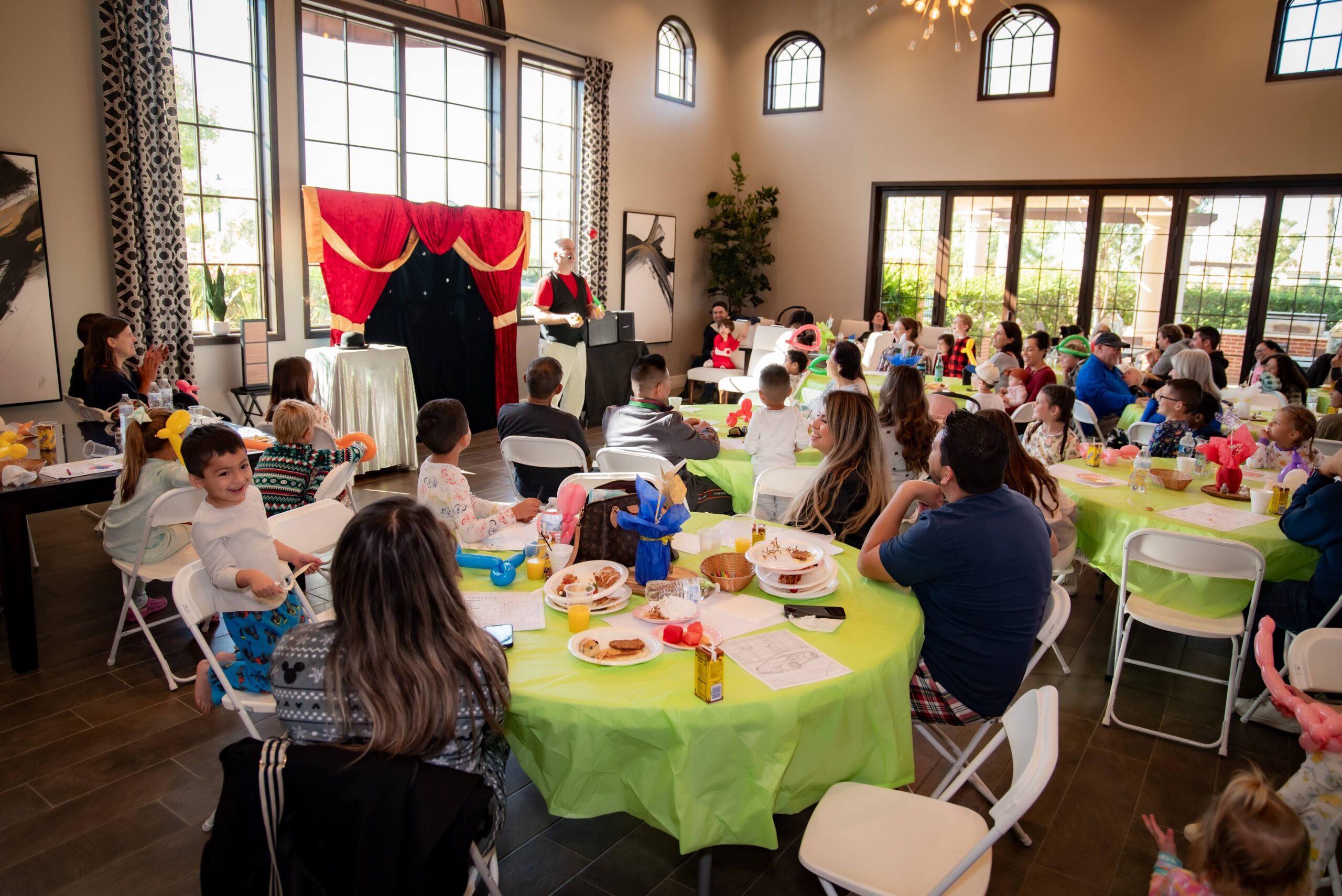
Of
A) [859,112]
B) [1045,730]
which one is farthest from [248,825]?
[859,112]

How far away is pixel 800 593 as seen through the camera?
268 centimetres

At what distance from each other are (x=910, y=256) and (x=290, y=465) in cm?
955

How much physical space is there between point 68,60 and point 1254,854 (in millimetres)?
7395

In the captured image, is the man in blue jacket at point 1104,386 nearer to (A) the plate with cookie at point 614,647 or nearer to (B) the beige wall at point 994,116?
(B) the beige wall at point 994,116

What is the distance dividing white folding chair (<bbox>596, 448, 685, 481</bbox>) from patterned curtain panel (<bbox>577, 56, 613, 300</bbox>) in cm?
573

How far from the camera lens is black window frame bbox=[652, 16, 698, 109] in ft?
→ 35.9

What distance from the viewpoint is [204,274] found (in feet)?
22.2

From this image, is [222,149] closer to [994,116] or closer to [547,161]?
[547,161]

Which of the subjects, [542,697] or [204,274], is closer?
[542,697]

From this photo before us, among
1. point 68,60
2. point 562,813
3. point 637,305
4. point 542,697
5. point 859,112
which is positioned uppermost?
point 859,112

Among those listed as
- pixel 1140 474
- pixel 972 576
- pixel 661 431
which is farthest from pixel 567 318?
pixel 972 576

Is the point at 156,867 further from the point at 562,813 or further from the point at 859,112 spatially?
the point at 859,112

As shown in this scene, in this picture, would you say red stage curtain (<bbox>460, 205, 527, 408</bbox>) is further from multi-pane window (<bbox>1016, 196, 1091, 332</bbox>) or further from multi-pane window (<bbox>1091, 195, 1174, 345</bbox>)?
multi-pane window (<bbox>1091, 195, 1174, 345</bbox>)

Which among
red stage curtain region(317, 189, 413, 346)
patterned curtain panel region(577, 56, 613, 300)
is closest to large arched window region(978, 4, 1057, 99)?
patterned curtain panel region(577, 56, 613, 300)
